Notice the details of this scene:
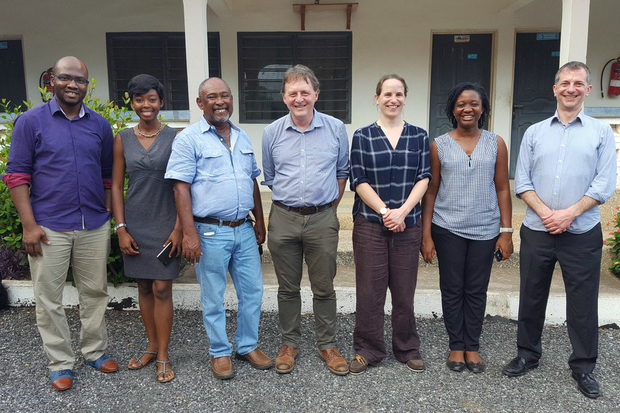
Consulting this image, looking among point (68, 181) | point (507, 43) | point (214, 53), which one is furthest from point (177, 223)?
point (507, 43)

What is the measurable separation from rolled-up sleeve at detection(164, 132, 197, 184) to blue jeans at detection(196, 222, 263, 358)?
13.8 inches

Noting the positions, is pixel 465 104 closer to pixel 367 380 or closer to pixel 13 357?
pixel 367 380

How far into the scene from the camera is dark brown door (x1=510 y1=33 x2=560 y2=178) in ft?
25.2

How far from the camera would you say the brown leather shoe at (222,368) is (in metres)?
3.49

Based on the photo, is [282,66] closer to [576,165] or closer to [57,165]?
[57,165]

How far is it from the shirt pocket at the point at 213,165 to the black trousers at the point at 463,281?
1.44 m

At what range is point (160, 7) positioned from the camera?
7559mm

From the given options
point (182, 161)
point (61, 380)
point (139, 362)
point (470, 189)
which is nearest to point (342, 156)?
point (470, 189)

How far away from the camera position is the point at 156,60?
302 inches

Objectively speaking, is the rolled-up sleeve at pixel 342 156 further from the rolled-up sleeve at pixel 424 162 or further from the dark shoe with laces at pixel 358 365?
the dark shoe with laces at pixel 358 365

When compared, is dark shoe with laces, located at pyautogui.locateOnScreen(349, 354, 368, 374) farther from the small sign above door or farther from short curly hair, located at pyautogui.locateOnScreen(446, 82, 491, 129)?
the small sign above door

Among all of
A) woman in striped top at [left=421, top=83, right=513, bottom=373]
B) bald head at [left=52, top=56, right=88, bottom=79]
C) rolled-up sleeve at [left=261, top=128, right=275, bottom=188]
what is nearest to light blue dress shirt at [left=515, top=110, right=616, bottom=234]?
woman in striped top at [left=421, top=83, right=513, bottom=373]

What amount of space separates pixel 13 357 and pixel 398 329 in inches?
109

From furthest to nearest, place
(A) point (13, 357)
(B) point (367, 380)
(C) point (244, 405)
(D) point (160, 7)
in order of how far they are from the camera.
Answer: (D) point (160, 7) < (A) point (13, 357) < (B) point (367, 380) < (C) point (244, 405)
